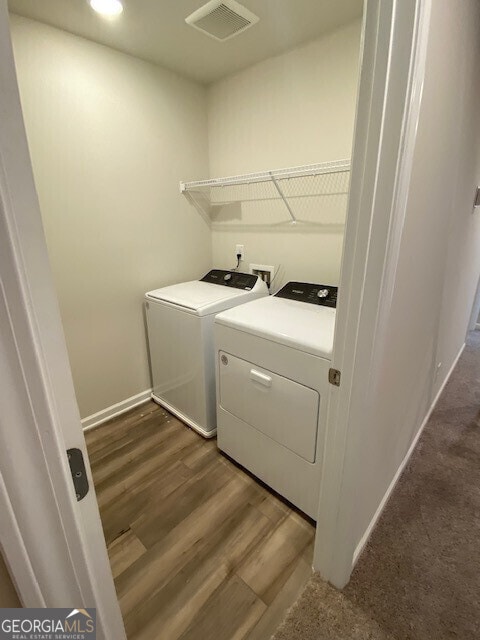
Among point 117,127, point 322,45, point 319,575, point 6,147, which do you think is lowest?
point 319,575

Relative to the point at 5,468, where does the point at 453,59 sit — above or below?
above

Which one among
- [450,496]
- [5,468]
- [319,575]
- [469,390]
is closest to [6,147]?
[5,468]

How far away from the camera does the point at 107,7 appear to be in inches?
55.0

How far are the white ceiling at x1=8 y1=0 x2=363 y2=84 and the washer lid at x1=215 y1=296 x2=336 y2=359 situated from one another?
143 centimetres

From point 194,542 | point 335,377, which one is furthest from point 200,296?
point 194,542

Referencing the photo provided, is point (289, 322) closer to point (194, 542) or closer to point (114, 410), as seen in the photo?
point (194, 542)

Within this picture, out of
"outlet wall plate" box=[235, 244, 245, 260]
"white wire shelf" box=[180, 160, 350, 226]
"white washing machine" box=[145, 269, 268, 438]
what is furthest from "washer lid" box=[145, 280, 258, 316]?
"white wire shelf" box=[180, 160, 350, 226]

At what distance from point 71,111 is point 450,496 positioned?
2939 mm

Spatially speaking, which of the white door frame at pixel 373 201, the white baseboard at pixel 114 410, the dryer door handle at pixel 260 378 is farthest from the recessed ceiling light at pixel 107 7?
the white baseboard at pixel 114 410

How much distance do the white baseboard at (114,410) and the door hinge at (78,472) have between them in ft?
5.97

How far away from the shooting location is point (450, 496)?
160 cm

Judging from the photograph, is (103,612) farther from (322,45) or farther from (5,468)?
(322,45)

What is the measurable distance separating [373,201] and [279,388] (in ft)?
2.90

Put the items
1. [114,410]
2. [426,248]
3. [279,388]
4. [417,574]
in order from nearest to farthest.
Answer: [426,248] → [417,574] → [279,388] → [114,410]
